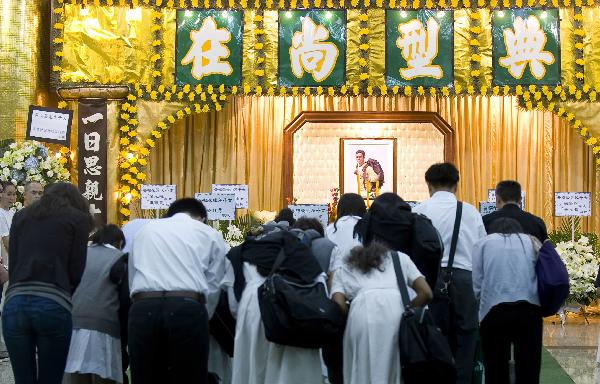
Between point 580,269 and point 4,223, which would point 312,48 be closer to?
point 580,269

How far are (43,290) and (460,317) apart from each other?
9.51 feet

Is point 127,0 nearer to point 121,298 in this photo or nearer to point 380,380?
point 121,298

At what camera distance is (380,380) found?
6105 mm

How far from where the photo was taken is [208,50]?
15164 millimetres

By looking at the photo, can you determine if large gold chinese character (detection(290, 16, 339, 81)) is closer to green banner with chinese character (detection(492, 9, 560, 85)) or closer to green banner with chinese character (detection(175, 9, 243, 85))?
green banner with chinese character (detection(175, 9, 243, 85))

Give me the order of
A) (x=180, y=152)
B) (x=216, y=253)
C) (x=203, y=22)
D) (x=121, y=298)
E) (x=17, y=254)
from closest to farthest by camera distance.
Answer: (x=17, y=254), (x=216, y=253), (x=121, y=298), (x=203, y=22), (x=180, y=152)

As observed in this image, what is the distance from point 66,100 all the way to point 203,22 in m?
2.43

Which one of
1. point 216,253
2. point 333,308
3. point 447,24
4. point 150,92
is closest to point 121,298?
point 216,253

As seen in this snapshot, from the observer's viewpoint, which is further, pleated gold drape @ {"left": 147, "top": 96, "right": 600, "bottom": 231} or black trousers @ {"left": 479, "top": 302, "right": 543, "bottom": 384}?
pleated gold drape @ {"left": 147, "top": 96, "right": 600, "bottom": 231}

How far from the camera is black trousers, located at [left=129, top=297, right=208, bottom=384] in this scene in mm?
6137

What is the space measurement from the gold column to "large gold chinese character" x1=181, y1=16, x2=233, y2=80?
229cm

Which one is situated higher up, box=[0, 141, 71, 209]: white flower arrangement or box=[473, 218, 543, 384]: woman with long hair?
box=[0, 141, 71, 209]: white flower arrangement

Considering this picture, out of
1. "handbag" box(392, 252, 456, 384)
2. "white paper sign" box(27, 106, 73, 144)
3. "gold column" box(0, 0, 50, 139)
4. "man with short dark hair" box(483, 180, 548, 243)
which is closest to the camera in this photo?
"handbag" box(392, 252, 456, 384)

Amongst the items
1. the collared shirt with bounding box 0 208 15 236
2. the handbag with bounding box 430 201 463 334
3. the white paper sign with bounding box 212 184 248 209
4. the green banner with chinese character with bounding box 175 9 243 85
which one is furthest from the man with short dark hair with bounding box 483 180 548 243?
the green banner with chinese character with bounding box 175 9 243 85
